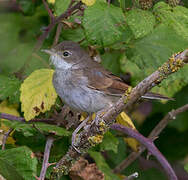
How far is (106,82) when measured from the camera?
3.56m

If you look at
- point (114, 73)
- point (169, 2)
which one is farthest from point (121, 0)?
point (114, 73)

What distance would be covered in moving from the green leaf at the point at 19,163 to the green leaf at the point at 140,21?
40.4 inches

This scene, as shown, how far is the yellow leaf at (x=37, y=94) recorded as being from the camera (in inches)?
117

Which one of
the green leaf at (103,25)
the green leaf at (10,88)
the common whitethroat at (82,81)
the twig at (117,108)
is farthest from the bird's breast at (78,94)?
the green leaf at (103,25)

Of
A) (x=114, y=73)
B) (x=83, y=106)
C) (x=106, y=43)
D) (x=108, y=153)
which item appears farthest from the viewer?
(x=108, y=153)

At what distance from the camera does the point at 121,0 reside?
9.06ft

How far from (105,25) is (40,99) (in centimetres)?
77

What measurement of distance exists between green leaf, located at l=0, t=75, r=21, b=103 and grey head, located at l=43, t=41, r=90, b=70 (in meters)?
0.47

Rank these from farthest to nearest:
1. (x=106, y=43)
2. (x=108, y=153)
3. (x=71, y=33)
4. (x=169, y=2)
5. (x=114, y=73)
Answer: (x=108, y=153) < (x=114, y=73) < (x=71, y=33) < (x=169, y=2) < (x=106, y=43)

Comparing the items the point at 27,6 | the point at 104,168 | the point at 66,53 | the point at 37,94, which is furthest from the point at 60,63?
the point at 104,168

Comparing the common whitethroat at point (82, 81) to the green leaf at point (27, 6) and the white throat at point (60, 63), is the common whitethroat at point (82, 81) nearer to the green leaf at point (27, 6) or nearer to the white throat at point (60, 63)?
the white throat at point (60, 63)

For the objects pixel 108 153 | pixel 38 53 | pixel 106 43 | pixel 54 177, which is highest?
pixel 106 43

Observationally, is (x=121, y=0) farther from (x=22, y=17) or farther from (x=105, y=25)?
(x=22, y=17)

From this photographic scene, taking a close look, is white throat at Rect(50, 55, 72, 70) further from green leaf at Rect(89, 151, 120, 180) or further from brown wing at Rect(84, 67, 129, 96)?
green leaf at Rect(89, 151, 120, 180)
